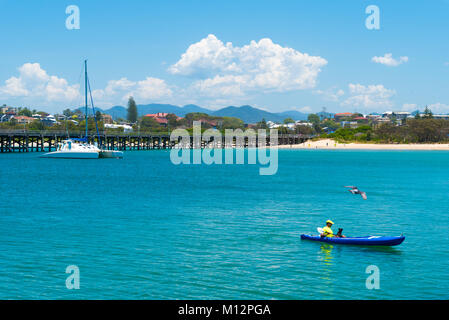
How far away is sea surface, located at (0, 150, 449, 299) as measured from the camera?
67.9 feet

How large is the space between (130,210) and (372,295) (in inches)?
970

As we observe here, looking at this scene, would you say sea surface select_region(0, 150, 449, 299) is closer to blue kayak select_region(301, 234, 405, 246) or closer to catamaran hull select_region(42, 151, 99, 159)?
A: blue kayak select_region(301, 234, 405, 246)

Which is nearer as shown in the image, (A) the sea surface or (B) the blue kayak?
(A) the sea surface

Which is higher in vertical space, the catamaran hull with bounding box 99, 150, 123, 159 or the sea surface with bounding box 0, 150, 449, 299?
the catamaran hull with bounding box 99, 150, 123, 159

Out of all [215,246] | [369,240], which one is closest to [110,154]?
[215,246]

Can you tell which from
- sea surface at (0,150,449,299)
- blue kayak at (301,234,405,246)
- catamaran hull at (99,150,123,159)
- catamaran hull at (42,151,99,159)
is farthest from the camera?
catamaran hull at (99,150,123,159)

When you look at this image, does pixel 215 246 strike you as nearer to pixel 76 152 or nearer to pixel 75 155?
pixel 76 152

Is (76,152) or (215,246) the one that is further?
(76,152)

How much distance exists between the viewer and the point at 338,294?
20.1 m

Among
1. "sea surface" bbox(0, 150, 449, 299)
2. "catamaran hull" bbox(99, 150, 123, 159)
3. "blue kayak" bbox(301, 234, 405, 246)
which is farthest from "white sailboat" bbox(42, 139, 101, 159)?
"blue kayak" bbox(301, 234, 405, 246)

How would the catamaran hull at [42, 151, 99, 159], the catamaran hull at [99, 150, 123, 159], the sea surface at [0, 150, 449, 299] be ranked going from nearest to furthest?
the sea surface at [0, 150, 449, 299], the catamaran hull at [42, 151, 99, 159], the catamaran hull at [99, 150, 123, 159]

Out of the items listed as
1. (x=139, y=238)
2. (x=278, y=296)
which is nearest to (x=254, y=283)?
(x=278, y=296)

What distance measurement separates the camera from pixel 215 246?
27.5 metres

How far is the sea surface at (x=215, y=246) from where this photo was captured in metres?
20.7
